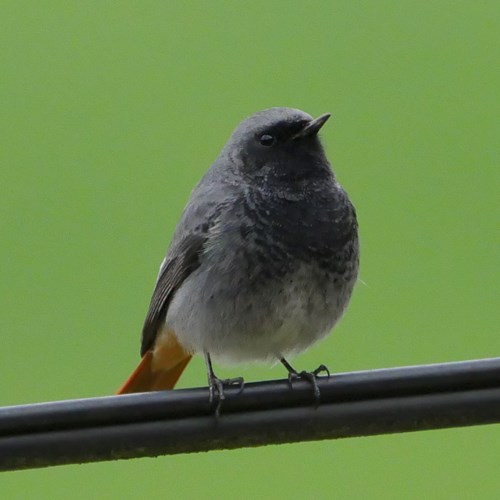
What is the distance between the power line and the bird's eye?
170 centimetres

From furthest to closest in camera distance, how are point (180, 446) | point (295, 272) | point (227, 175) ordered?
point (227, 175) < point (295, 272) < point (180, 446)

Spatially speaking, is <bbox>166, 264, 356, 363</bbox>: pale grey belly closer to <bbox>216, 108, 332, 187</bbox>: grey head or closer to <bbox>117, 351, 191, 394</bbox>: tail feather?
<bbox>117, 351, 191, 394</bbox>: tail feather

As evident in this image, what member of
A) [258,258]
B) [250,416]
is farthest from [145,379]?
[250,416]

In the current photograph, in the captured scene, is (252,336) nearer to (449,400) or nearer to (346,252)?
(346,252)

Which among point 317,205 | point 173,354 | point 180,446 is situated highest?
point 317,205

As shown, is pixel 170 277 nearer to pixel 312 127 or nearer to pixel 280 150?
pixel 280 150

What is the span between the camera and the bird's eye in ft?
14.2

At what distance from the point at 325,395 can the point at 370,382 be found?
0.45 ft

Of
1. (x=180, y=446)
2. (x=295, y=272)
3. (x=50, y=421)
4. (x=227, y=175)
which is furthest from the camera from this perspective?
(x=227, y=175)

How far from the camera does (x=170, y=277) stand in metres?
4.37

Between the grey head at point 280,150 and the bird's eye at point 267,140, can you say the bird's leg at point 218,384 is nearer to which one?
the grey head at point 280,150

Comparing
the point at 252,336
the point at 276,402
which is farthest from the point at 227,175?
the point at 276,402

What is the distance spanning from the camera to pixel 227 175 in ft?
14.2

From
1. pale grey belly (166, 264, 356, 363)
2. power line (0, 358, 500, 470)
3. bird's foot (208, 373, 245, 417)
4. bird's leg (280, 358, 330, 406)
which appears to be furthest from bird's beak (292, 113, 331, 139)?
power line (0, 358, 500, 470)
